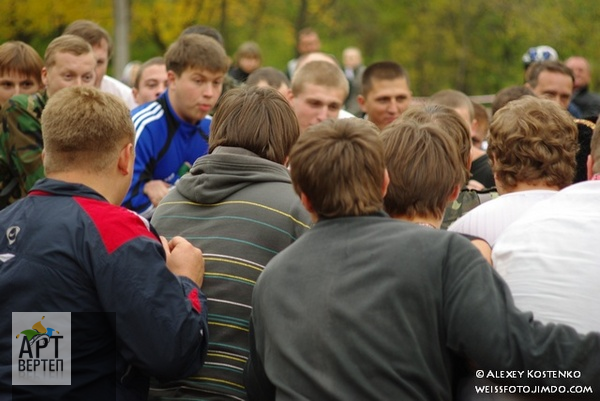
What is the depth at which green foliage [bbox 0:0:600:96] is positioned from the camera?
25.8m

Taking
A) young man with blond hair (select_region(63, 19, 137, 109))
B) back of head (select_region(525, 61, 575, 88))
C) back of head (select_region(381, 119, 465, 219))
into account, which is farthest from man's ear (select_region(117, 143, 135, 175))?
back of head (select_region(525, 61, 575, 88))

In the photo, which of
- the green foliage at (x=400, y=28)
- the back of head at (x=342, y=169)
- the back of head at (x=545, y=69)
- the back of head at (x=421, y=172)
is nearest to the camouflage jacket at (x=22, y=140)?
the back of head at (x=421, y=172)

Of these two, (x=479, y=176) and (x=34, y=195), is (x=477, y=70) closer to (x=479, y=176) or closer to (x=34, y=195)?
(x=479, y=176)

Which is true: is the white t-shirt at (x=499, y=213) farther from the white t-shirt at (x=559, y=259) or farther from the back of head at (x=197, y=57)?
the back of head at (x=197, y=57)

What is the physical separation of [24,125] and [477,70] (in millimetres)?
27032

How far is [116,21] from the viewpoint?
22.5 meters

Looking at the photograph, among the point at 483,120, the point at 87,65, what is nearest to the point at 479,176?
the point at 483,120

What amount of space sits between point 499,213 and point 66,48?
501 centimetres

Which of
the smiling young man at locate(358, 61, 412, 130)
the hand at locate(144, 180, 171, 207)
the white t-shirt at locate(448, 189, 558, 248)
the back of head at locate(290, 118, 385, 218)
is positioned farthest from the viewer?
the smiling young man at locate(358, 61, 412, 130)

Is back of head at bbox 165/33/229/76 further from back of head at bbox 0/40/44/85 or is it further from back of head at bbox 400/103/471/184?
back of head at bbox 400/103/471/184

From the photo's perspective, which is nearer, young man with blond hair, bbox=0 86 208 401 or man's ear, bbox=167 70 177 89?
young man with blond hair, bbox=0 86 208 401

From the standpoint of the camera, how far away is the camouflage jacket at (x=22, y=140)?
7445mm

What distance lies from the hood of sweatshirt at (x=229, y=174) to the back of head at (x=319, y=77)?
399cm

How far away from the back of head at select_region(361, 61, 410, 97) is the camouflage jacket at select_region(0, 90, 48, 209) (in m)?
3.32
